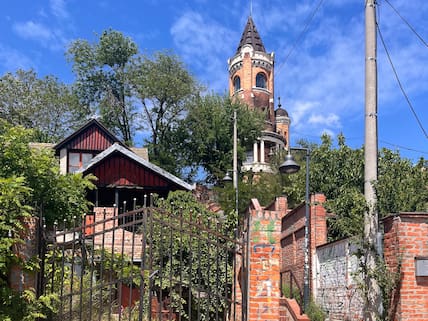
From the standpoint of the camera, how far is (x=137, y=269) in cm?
862

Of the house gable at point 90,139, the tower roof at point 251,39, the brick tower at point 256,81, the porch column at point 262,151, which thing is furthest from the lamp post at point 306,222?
the tower roof at point 251,39

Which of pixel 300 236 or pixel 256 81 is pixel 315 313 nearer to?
pixel 300 236

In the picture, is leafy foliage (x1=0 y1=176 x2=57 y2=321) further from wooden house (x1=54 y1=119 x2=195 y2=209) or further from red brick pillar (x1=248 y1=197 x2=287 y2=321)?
wooden house (x1=54 y1=119 x2=195 y2=209)

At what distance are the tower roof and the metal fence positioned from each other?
33.4m

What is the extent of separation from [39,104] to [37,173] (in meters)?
27.7

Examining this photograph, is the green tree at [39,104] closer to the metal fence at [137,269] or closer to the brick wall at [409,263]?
the metal fence at [137,269]

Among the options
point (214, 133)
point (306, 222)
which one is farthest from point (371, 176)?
point (214, 133)

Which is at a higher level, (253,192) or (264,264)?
(253,192)

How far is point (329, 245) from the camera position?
12.0 m

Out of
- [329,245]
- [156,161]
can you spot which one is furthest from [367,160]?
[156,161]

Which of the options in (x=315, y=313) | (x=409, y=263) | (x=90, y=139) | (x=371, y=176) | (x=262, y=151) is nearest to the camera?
(x=371, y=176)

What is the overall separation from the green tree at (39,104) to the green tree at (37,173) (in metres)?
25.0

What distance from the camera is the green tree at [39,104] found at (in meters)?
33.3

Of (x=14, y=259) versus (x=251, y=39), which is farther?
(x=251, y=39)
